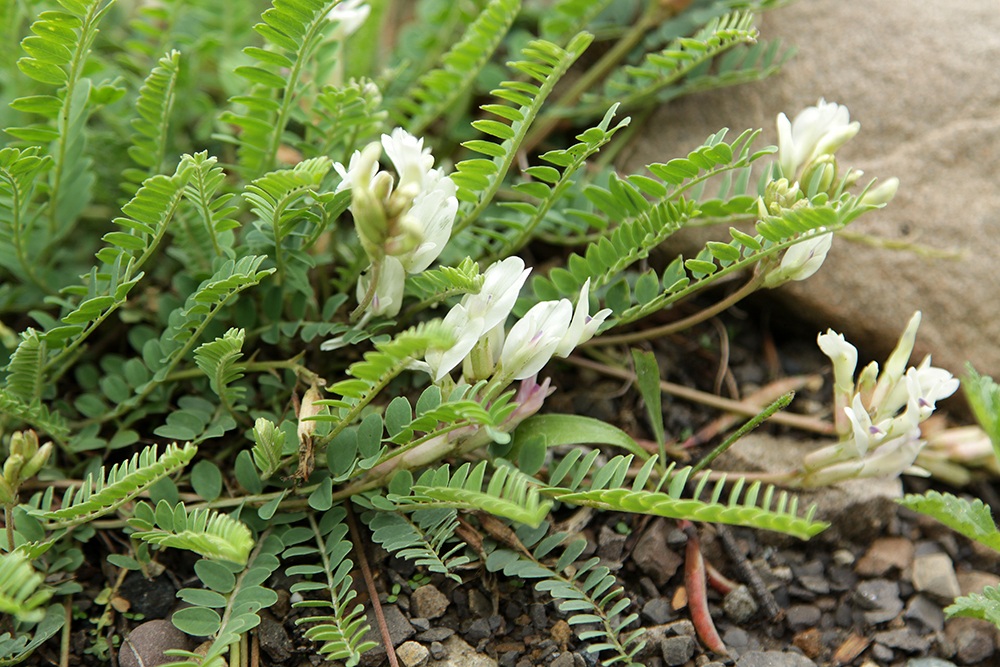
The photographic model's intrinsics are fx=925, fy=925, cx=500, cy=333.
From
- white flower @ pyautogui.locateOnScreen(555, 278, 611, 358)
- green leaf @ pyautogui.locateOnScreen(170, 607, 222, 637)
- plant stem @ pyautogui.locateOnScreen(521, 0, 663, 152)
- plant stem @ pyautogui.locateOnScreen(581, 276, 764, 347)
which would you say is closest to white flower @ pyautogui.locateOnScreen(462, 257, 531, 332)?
white flower @ pyautogui.locateOnScreen(555, 278, 611, 358)

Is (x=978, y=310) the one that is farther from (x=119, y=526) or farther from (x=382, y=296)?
(x=119, y=526)

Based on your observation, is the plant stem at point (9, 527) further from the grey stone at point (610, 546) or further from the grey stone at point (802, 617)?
the grey stone at point (802, 617)

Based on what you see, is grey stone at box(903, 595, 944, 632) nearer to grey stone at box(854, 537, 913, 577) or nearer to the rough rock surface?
grey stone at box(854, 537, 913, 577)

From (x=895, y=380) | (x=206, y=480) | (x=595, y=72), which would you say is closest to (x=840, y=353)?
(x=895, y=380)

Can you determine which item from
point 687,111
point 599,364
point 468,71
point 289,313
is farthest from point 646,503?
point 687,111

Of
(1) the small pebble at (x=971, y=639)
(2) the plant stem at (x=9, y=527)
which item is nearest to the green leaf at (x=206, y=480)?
(2) the plant stem at (x=9, y=527)

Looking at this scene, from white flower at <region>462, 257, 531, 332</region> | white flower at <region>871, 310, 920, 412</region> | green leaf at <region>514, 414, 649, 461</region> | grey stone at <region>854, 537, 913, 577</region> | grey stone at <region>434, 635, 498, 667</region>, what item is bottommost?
grey stone at <region>854, 537, 913, 577</region>
